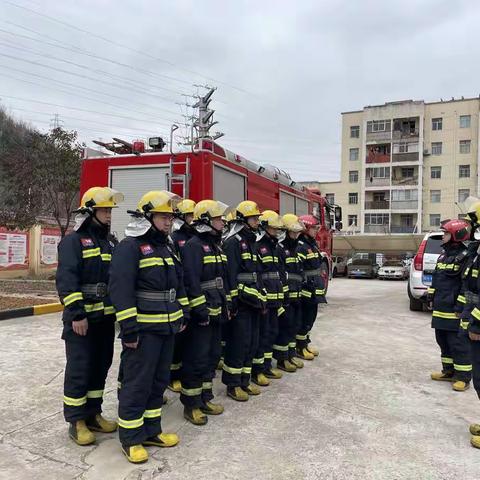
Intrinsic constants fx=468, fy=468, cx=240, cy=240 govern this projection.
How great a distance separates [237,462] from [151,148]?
17.7 feet

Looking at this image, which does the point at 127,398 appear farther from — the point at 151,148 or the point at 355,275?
the point at 355,275

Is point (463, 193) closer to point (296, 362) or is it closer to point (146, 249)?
point (296, 362)

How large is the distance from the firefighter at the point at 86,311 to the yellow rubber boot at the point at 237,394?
4.29 ft

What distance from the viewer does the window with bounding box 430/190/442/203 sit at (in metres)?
46.8

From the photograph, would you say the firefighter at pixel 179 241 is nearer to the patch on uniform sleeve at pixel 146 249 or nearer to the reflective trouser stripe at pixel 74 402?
the patch on uniform sleeve at pixel 146 249

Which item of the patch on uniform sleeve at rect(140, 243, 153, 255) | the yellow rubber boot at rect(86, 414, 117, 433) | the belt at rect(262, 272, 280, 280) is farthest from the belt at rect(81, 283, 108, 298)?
the belt at rect(262, 272, 280, 280)

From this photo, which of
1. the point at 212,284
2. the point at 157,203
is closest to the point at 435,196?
the point at 212,284

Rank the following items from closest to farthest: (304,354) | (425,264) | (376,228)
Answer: (304,354) < (425,264) < (376,228)

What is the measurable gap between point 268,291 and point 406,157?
46250 millimetres

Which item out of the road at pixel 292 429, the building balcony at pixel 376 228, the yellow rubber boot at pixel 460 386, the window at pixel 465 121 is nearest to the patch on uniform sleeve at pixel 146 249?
the road at pixel 292 429

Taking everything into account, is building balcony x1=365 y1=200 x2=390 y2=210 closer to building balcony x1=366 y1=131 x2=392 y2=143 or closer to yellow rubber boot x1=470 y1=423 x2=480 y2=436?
building balcony x1=366 y1=131 x2=392 y2=143

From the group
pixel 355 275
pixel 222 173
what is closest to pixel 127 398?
pixel 222 173

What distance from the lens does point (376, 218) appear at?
48.9m

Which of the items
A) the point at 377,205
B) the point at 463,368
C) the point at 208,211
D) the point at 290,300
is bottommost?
the point at 463,368
